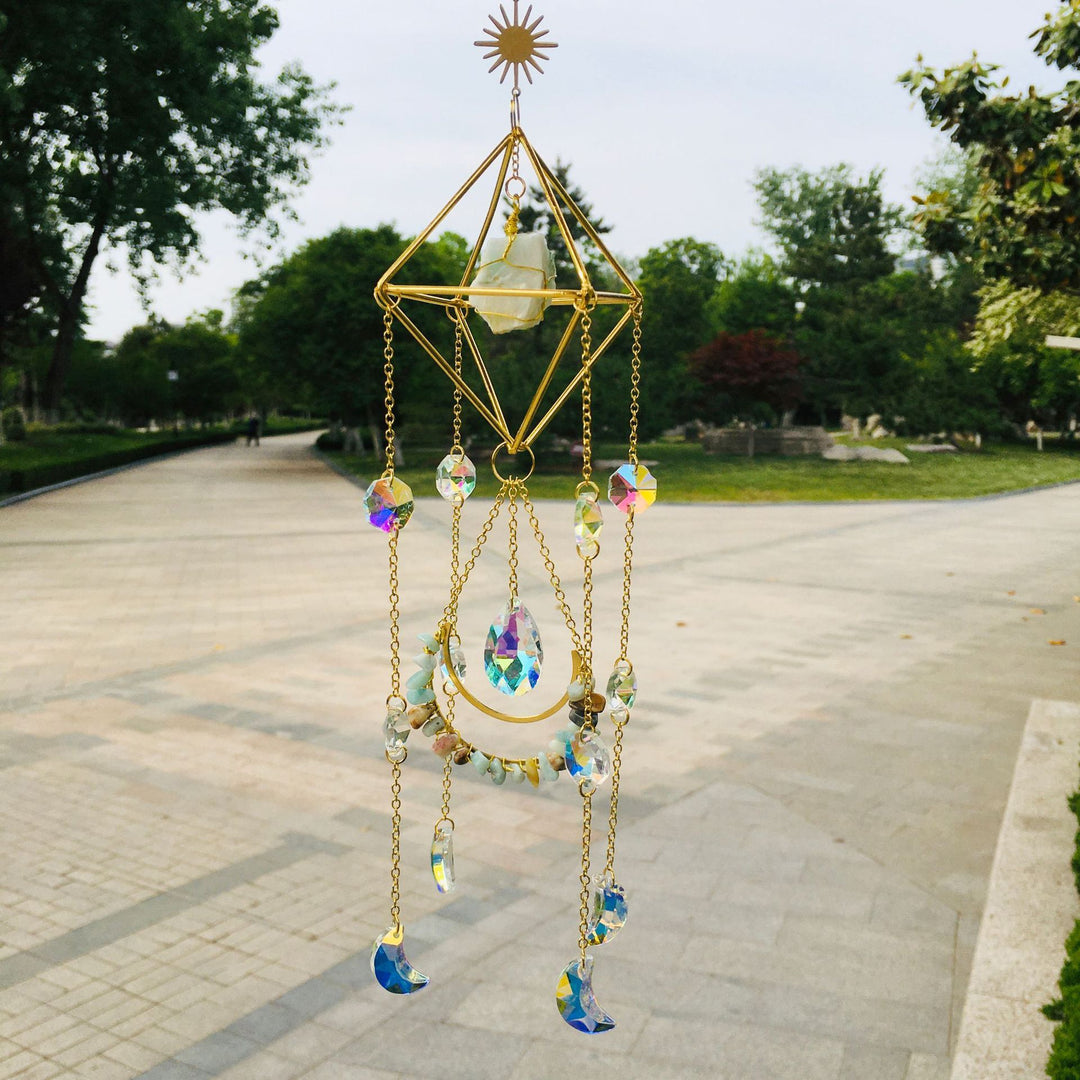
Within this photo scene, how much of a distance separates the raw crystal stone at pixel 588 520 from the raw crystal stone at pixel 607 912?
2.54 ft

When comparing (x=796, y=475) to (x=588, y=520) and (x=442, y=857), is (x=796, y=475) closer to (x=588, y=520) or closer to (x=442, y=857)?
(x=442, y=857)

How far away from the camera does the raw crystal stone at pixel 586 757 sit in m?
2.01

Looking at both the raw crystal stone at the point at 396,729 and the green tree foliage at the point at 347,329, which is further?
the green tree foliage at the point at 347,329

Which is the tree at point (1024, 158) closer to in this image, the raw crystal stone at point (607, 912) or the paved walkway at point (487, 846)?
the paved walkway at point (487, 846)

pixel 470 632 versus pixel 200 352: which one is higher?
pixel 200 352

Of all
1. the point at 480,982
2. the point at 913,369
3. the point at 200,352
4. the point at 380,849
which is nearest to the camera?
the point at 480,982

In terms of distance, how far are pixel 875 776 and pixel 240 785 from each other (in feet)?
12.3

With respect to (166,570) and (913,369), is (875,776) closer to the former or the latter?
(166,570)

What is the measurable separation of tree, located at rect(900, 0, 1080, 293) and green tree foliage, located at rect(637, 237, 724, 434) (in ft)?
82.5

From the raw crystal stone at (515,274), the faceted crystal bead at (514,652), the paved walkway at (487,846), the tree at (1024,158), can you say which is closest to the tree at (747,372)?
the paved walkway at (487,846)

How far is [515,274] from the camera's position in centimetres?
214

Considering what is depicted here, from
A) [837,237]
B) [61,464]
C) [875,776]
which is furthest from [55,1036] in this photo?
[837,237]

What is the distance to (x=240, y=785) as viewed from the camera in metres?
6.06

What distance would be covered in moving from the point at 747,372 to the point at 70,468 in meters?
21.5
